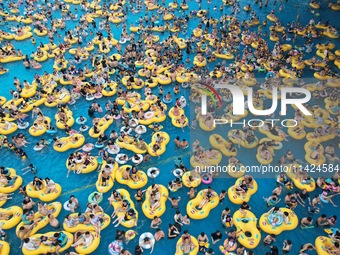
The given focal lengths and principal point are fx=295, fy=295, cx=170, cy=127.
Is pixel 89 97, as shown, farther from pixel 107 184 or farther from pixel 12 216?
pixel 12 216

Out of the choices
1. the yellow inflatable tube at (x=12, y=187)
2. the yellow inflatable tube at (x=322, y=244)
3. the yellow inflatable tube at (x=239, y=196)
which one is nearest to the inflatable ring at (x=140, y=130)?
the yellow inflatable tube at (x=239, y=196)

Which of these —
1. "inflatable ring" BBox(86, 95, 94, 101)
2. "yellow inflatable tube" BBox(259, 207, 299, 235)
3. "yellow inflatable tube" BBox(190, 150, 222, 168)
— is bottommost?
"yellow inflatable tube" BBox(259, 207, 299, 235)

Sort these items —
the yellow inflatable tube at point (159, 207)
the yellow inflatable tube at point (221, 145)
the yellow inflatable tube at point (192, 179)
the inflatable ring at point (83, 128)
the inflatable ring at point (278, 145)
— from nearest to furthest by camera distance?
the yellow inflatable tube at point (159, 207) < the yellow inflatable tube at point (192, 179) < the yellow inflatable tube at point (221, 145) < the inflatable ring at point (278, 145) < the inflatable ring at point (83, 128)

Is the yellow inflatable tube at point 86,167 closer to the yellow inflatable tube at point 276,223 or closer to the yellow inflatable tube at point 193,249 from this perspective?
the yellow inflatable tube at point 193,249

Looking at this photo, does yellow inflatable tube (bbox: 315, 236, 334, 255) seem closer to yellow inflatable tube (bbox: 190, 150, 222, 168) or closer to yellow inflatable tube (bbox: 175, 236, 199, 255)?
yellow inflatable tube (bbox: 175, 236, 199, 255)

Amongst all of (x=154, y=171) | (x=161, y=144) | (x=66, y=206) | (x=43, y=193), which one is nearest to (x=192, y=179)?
(x=154, y=171)

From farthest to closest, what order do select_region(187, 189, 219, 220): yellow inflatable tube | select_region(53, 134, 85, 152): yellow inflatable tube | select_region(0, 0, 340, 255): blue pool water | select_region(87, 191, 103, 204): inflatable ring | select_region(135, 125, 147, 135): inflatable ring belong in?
select_region(135, 125, 147, 135): inflatable ring
select_region(53, 134, 85, 152): yellow inflatable tube
select_region(87, 191, 103, 204): inflatable ring
select_region(187, 189, 219, 220): yellow inflatable tube
select_region(0, 0, 340, 255): blue pool water

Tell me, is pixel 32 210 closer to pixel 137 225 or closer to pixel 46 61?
pixel 137 225

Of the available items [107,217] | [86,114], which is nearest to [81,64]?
[86,114]

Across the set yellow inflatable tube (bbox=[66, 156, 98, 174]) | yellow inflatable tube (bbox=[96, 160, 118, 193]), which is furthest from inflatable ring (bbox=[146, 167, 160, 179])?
yellow inflatable tube (bbox=[66, 156, 98, 174])

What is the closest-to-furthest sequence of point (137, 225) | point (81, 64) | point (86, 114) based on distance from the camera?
point (137, 225)
point (86, 114)
point (81, 64)

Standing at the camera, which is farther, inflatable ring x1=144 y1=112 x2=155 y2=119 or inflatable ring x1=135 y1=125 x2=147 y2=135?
inflatable ring x1=144 y1=112 x2=155 y2=119
